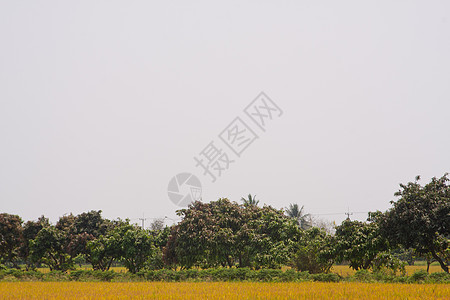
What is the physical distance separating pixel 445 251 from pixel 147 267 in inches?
897

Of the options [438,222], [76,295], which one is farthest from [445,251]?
[76,295]

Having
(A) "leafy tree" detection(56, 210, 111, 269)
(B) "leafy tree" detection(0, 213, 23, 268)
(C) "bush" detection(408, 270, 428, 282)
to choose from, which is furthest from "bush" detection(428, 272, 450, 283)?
Answer: (B) "leafy tree" detection(0, 213, 23, 268)

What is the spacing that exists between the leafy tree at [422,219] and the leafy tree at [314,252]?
3.88 m

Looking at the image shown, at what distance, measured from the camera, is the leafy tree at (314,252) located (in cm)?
2606

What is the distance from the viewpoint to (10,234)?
3788 centimetres

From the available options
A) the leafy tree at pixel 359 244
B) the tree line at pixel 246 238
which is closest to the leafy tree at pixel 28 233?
the tree line at pixel 246 238

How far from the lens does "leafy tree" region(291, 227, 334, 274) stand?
1026 inches

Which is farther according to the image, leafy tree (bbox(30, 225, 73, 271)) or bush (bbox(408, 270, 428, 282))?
leafy tree (bbox(30, 225, 73, 271))

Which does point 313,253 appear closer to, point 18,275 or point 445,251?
point 445,251

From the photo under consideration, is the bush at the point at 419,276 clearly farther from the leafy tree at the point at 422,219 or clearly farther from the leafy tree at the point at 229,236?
the leafy tree at the point at 229,236

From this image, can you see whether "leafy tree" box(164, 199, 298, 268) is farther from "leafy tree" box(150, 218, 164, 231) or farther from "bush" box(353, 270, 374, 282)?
"leafy tree" box(150, 218, 164, 231)

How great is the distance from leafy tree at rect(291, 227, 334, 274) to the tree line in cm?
7

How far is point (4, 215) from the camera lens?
38.4 meters

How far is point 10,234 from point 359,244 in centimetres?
3184
